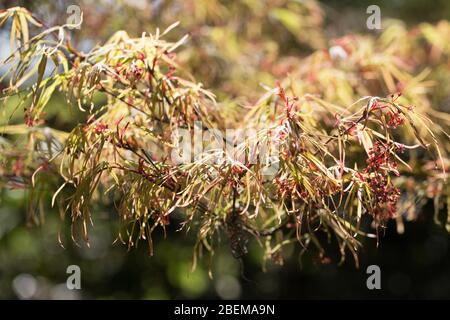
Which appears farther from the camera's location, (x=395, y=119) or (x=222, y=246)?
(x=222, y=246)

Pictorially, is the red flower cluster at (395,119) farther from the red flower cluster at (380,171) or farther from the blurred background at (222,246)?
the blurred background at (222,246)

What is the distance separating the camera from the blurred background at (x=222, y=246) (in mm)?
1886

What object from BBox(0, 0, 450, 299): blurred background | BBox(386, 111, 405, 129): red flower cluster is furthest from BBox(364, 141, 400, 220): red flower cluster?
BBox(0, 0, 450, 299): blurred background

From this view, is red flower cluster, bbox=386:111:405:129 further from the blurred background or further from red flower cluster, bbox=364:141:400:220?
the blurred background

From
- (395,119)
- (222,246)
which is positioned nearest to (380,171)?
(395,119)

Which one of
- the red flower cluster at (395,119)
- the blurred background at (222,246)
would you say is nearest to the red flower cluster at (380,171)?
the red flower cluster at (395,119)

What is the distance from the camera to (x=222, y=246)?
227 centimetres

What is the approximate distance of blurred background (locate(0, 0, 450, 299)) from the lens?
1886 millimetres

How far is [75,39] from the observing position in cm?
168

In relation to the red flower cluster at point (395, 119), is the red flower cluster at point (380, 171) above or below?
below

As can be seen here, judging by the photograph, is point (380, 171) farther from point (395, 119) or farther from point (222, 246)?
point (222, 246)

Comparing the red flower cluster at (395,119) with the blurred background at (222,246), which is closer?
the red flower cluster at (395,119)
